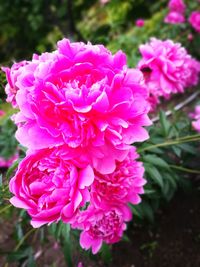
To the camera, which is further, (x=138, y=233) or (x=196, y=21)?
(x=196, y=21)

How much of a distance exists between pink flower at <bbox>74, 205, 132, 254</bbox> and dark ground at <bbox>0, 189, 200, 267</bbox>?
0.34 m

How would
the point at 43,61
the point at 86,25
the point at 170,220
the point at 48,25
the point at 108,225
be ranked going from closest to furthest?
the point at 43,61, the point at 108,225, the point at 170,220, the point at 48,25, the point at 86,25

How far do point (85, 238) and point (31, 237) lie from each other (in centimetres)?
85

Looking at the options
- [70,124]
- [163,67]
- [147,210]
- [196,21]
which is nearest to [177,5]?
[196,21]

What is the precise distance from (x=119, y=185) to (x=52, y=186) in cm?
31

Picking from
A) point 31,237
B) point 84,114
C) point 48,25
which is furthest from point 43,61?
point 48,25

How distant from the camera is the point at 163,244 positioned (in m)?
1.79

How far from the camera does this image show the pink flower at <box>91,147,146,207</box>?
1.04 meters

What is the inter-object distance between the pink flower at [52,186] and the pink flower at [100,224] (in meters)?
0.30

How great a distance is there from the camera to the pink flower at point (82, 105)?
0.83 metres

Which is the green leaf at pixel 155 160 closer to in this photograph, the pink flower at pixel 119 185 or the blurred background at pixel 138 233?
the blurred background at pixel 138 233

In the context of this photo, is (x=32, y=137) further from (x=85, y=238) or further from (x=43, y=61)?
(x=85, y=238)

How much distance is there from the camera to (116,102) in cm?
86

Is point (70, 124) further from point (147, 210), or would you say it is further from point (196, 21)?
point (196, 21)
